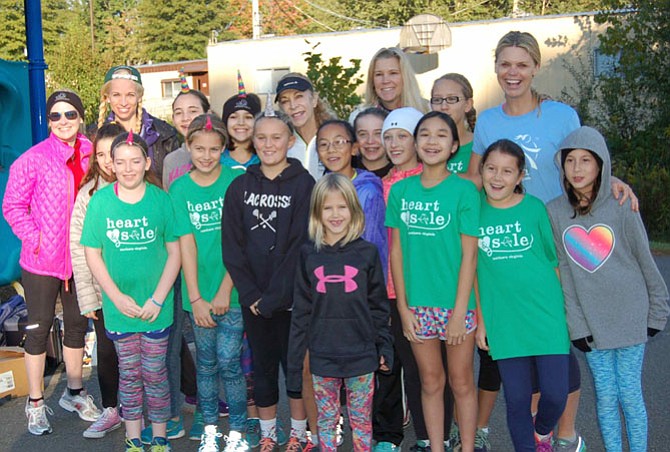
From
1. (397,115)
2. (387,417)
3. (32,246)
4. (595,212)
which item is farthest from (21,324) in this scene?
(595,212)

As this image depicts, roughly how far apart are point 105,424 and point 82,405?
37 cm

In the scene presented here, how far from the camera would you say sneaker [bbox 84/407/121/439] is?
4.82 m

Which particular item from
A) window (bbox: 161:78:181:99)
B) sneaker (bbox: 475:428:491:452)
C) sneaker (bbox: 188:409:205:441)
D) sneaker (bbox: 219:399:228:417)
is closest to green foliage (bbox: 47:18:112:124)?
window (bbox: 161:78:181:99)

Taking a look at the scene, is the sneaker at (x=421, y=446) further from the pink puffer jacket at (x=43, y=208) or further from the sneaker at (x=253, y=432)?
the pink puffer jacket at (x=43, y=208)

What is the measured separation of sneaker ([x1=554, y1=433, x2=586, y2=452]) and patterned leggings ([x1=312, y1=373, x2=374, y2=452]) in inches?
42.7

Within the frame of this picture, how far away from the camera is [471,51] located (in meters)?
22.7

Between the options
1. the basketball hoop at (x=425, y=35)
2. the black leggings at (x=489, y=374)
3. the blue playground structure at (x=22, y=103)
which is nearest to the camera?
the black leggings at (x=489, y=374)

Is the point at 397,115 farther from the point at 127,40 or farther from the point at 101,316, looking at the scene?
the point at 127,40

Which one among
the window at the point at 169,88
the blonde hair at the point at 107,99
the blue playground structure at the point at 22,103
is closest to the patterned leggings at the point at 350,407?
the blonde hair at the point at 107,99

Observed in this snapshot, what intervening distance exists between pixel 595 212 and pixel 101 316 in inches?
116

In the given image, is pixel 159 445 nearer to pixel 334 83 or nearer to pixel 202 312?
pixel 202 312

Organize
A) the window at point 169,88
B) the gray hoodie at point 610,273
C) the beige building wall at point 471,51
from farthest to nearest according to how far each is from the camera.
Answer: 1. the window at point 169,88
2. the beige building wall at point 471,51
3. the gray hoodie at point 610,273

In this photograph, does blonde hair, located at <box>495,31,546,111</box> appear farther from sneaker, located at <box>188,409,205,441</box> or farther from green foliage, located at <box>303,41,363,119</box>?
green foliage, located at <box>303,41,363,119</box>

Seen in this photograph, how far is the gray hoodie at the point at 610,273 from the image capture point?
3775mm
